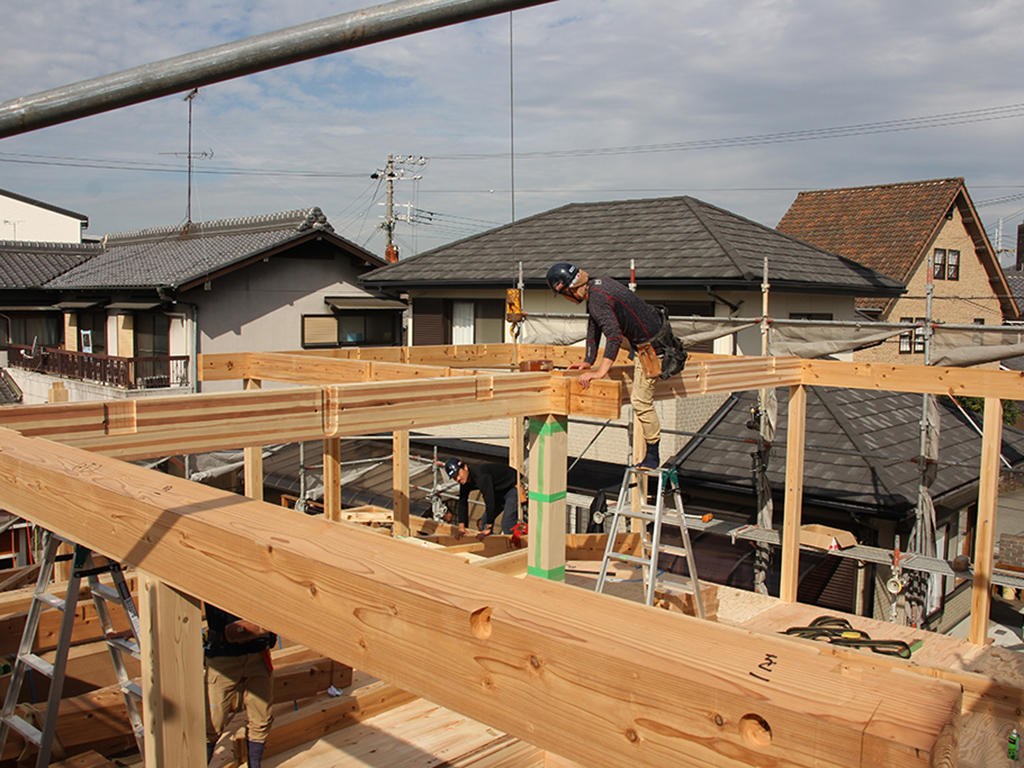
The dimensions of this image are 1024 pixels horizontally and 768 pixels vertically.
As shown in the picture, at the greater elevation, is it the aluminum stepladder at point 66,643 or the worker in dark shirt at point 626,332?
the worker in dark shirt at point 626,332

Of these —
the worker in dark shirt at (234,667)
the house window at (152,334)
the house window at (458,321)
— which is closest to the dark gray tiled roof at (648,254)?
the house window at (458,321)

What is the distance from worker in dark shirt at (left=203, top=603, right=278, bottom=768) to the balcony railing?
48.5ft

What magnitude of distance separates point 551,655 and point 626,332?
17.7ft

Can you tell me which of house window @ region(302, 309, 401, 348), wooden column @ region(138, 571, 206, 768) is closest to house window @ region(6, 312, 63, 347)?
house window @ region(302, 309, 401, 348)

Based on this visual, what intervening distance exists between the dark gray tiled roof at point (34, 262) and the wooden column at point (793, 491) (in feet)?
80.8

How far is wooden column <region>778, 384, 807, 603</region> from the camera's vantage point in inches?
369

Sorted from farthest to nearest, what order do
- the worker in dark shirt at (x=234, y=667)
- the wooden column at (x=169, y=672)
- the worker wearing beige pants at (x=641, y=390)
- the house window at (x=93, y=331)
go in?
the house window at (x=93, y=331) < the worker wearing beige pants at (x=641, y=390) < the worker in dark shirt at (x=234, y=667) < the wooden column at (x=169, y=672)

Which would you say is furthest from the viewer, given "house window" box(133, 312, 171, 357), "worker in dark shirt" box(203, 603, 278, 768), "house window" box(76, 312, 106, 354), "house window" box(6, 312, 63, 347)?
"house window" box(6, 312, 63, 347)

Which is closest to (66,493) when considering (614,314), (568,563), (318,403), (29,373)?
(318,403)

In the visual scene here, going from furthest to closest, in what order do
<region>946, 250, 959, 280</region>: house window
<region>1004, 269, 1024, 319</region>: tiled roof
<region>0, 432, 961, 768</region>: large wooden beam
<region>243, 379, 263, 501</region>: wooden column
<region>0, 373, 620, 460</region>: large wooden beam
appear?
<region>1004, 269, 1024, 319</region>: tiled roof → <region>946, 250, 959, 280</region>: house window → <region>243, 379, 263, 501</region>: wooden column → <region>0, 373, 620, 460</region>: large wooden beam → <region>0, 432, 961, 768</region>: large wooden beam

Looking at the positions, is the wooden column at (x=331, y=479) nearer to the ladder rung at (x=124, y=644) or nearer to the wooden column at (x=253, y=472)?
the wooden column at (x=253, y=472)

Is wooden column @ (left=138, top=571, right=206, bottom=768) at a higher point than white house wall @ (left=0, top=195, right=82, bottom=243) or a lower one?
lower

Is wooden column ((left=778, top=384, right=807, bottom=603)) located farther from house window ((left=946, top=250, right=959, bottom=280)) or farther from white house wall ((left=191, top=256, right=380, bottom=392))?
house window ((left=946, top=250, right=959, bottom=280))

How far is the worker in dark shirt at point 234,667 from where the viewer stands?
487 centimetres
